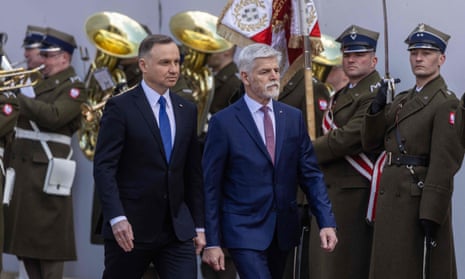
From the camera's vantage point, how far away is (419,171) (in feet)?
29.5

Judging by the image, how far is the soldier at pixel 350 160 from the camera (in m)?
9.65

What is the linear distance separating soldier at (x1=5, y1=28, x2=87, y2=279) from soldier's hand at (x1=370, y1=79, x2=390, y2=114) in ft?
10.7

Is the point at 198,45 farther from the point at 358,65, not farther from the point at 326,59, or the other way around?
the point at 358,65

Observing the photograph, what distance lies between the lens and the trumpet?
1055 centimetres

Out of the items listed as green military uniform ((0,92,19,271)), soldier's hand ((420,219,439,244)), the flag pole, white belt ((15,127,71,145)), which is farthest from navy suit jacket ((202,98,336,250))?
white belt ((15,127,71,145))

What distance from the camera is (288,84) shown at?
410 inches

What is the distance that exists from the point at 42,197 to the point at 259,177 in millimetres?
4200

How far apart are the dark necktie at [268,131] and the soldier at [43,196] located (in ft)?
12.4

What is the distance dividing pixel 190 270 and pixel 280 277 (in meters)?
0.69

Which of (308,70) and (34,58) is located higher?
(308,70)

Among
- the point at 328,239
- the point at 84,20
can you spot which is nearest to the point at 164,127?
the point at 328,239

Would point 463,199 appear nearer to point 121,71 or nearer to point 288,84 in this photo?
point 288,84

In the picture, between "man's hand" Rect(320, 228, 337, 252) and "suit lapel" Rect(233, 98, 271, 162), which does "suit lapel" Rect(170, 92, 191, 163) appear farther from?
"man's hand" Rect(320, 228, 337, 252)

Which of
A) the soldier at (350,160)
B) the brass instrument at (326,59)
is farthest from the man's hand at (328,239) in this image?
the brass instrument at (326,59)
